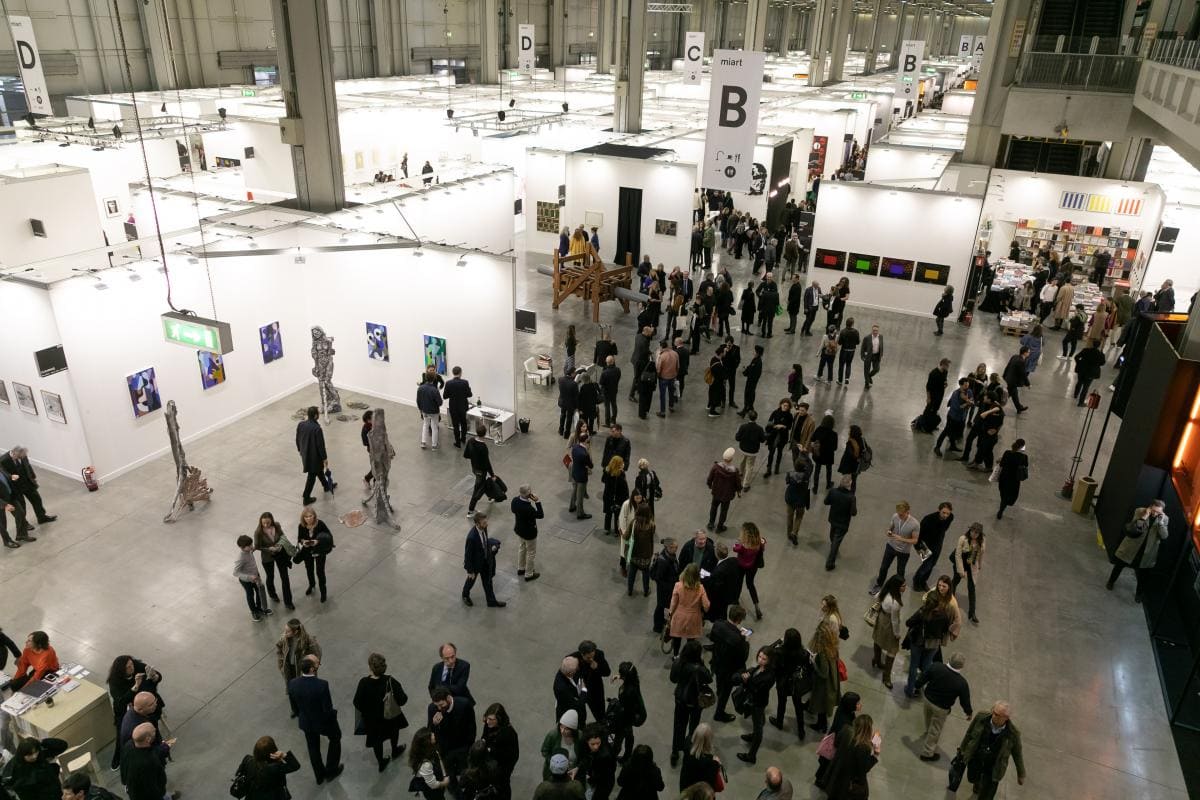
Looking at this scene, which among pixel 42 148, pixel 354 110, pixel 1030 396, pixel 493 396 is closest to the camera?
pixel 493 396

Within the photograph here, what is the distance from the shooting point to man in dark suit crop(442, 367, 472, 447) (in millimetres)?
10922

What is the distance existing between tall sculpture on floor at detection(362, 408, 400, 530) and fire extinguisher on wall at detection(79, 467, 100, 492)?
3651 mm

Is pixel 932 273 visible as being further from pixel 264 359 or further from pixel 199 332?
pixel 199 332

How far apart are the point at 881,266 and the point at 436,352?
416 inches

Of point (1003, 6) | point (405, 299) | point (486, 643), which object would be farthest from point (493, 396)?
point (1003, 6)

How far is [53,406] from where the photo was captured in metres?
9.99

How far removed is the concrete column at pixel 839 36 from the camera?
40.7 m

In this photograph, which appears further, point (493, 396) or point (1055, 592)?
point (493, 396)

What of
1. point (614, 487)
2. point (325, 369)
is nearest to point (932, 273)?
point (614, 487)

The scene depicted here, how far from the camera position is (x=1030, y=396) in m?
13.9

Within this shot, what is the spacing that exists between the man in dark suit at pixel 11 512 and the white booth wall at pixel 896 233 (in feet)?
50.2

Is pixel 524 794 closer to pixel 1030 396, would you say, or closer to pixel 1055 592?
pixel 1055 592

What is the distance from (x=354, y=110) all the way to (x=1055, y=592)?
71.4 ft

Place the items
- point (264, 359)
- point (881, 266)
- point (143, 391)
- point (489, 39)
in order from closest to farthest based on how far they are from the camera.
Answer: point (143, 391)
point (264, 359)
point (881, 266)
point (489, 39)
